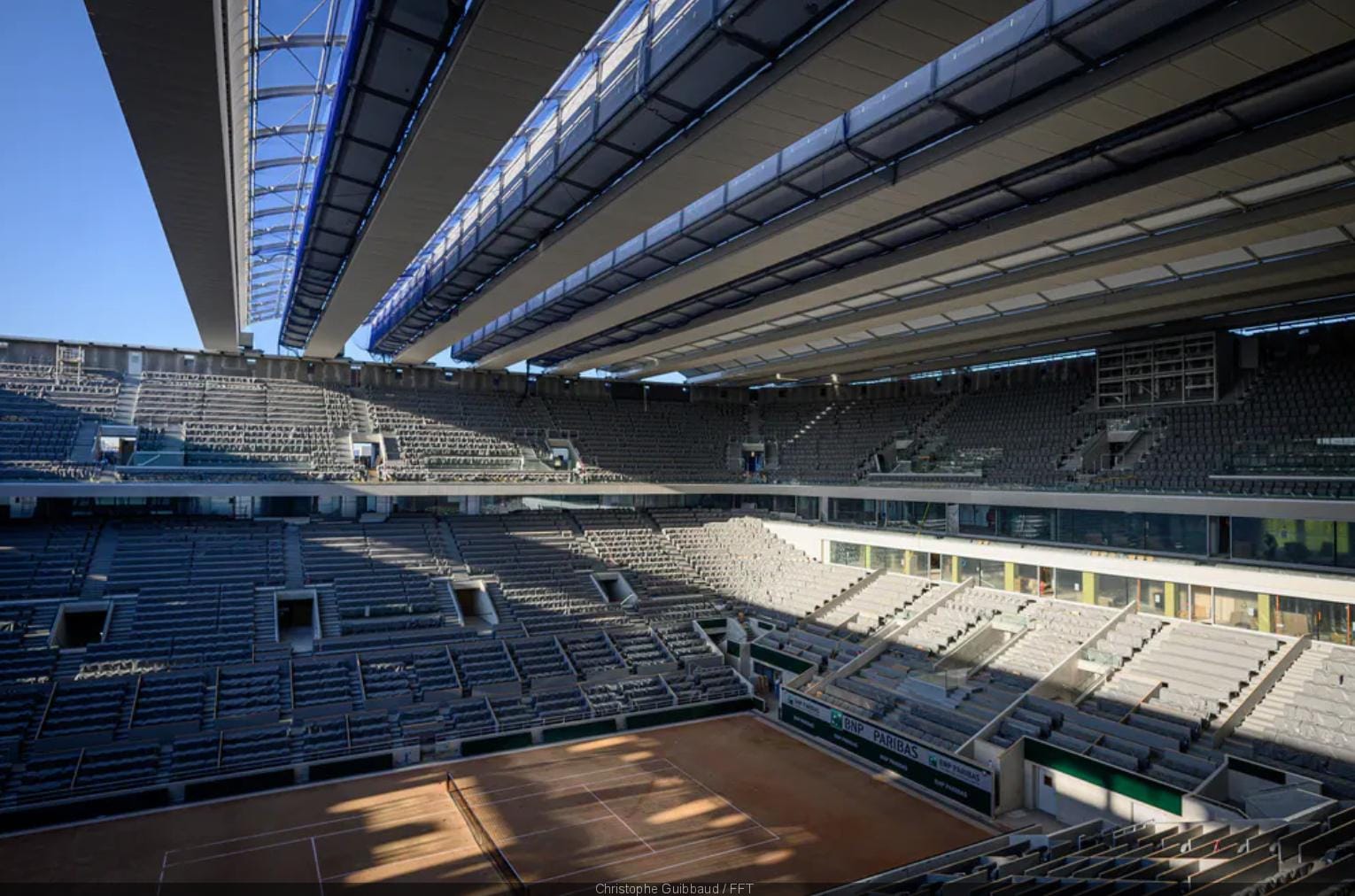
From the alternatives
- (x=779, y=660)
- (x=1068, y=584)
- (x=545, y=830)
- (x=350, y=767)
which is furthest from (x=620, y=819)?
(x=1068, y=584)

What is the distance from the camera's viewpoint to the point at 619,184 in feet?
51.2

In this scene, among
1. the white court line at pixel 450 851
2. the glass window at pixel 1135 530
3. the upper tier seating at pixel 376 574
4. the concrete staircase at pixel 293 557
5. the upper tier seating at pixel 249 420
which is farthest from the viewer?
the upper tier seating at pixel 249 420

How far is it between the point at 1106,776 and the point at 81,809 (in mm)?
24414

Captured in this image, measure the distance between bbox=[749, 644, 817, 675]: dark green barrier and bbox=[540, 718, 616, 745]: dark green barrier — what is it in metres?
6.75

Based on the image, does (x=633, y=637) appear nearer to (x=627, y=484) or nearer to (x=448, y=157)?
(x=627, y=484)

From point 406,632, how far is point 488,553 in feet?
20.2

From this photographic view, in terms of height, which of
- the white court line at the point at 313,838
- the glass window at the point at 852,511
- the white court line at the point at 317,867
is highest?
the glass window at the point at 852,511

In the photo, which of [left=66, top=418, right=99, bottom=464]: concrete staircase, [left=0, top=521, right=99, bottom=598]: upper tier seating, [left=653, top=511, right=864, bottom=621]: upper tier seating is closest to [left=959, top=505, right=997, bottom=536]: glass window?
[left=653, top=511, right=864, bottom=621]: upper tier seating

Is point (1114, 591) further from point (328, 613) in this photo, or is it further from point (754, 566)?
point (328, 613)

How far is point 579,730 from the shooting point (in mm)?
25453

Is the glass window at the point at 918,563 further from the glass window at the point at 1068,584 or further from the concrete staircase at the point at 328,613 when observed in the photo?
the concrete staircase at the point at 328,613

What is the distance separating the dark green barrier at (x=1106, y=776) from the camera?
17281mm

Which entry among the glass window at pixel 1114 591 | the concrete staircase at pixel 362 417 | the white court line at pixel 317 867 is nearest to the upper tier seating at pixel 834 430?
the glass window at pixel 1114 591

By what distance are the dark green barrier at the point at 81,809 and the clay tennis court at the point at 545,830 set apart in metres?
0.41
